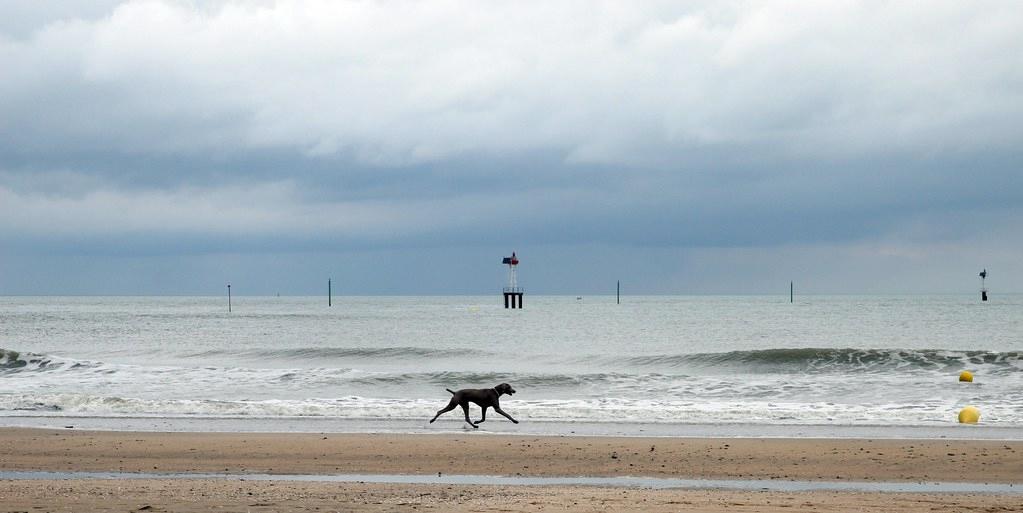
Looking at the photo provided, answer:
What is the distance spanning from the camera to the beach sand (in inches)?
373

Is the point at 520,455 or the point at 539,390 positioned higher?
the point at 520,455

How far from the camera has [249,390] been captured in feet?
82.9

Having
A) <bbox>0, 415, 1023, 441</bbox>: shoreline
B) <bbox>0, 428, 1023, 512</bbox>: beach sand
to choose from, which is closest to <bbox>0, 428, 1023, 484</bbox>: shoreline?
<bbox>0, 428, 1023, 512</bbox>: beach sand

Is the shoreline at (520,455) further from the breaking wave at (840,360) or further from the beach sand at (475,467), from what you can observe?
the breaking wave at (840,360)

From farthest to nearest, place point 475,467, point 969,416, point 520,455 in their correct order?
1. point 969,416
2. point 520,455
3. point 475,467

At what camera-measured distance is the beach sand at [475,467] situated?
9484 mm

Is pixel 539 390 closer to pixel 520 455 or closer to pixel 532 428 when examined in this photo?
pixel 532 428

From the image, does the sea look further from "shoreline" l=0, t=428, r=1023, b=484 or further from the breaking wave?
"shoreline" l=0, t=428, r=1023, b=484

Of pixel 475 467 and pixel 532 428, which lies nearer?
pixel 475 467

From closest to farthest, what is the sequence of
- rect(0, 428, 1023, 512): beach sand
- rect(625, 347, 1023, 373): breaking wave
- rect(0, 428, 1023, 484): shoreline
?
1. rect(0, 428, 1023, 512): beach sand
2. rect(0, 428, 1023, 484): shoreline
3. rect(625, 347, 1023, 373): breaking wave

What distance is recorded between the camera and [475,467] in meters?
12.7

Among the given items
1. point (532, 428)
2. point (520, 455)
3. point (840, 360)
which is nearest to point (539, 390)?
point (532, 428)

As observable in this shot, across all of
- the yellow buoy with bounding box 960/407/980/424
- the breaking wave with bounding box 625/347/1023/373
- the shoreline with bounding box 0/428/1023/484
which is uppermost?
the shoreline with bounding box 0/428/1023/484

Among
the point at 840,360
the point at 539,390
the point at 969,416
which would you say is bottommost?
the point at 840,360
